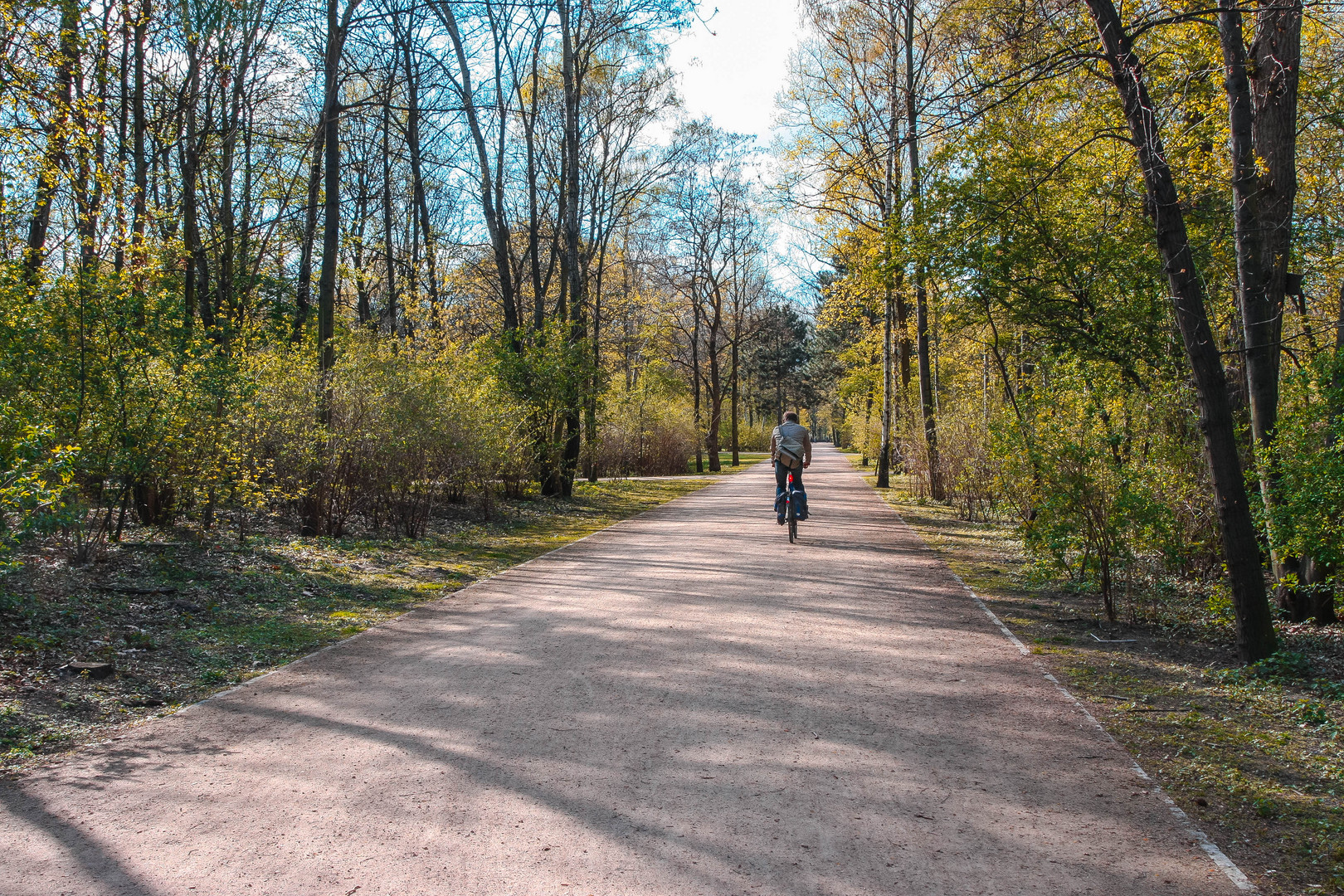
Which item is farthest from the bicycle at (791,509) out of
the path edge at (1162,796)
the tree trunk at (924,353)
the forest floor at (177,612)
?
the tree trunk at (924,353)

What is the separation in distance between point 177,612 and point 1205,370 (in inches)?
342

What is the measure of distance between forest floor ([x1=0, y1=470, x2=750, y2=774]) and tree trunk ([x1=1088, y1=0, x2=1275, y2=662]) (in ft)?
23.1

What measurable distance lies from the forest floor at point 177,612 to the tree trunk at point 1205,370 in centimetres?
703

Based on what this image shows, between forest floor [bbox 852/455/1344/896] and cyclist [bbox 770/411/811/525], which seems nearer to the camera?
forest floor [bbox 852/455/1344/896]

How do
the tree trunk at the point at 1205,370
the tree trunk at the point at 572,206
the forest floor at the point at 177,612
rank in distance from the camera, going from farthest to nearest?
the tree trunk at the point at 572,206, the tree trunk at the point at 1205,370, the forest floor at the point at 177,612

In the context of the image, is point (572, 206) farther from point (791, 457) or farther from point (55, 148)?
point (55, 148)

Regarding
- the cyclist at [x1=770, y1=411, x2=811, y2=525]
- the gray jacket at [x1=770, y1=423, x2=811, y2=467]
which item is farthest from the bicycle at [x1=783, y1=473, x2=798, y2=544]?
the gray jacket at [x1=770, y1=423, x2=811, y2=467]

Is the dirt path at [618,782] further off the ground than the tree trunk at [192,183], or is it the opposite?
the tree trunk at [192,183]

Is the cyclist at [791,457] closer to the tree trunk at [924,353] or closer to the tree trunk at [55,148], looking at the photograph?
the tree trunk at [924,353]

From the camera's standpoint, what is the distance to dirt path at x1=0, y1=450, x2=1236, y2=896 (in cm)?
310

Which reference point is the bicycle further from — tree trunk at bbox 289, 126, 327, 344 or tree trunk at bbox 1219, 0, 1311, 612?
tree trunk at bbox 289, 126, 327, 344

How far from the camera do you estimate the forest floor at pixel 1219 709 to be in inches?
139

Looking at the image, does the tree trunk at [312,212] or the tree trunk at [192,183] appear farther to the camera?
the tree trunk at [192,183]

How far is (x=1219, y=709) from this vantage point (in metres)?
5.19
